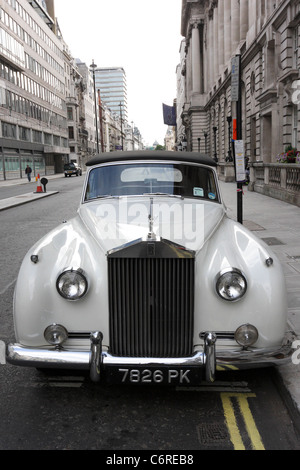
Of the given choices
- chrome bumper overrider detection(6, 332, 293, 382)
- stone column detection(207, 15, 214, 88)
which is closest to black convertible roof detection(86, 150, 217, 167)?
chrome bumper overrider detection(6, 332, 293, 382)

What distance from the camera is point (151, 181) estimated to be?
4801 mm

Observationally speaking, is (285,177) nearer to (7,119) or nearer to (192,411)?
(192,411)

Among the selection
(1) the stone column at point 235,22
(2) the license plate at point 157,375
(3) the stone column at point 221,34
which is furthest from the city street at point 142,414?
(3) the stone column at point 221,34

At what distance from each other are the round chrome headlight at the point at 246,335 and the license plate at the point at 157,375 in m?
0.39

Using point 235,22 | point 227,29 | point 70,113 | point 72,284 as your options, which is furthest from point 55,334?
point 70,113

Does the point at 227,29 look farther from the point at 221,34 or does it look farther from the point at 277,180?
the point at 277,180

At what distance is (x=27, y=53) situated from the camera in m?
56.2

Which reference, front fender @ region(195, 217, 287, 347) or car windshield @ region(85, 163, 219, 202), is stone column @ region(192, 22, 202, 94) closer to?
car windshield @ region(85, 163, 219, 202)

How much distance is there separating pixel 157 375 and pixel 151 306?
1.54ft

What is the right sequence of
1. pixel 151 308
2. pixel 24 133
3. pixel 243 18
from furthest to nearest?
pixel 24 133 < pixel 243 18 < pixel 151 308

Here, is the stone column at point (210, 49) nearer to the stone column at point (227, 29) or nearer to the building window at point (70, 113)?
the stone column at point (227, 29)

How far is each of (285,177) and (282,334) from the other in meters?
14.3

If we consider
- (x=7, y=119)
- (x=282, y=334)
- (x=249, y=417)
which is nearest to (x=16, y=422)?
(x=249, y=417)

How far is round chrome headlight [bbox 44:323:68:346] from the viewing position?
3148 millimetres
